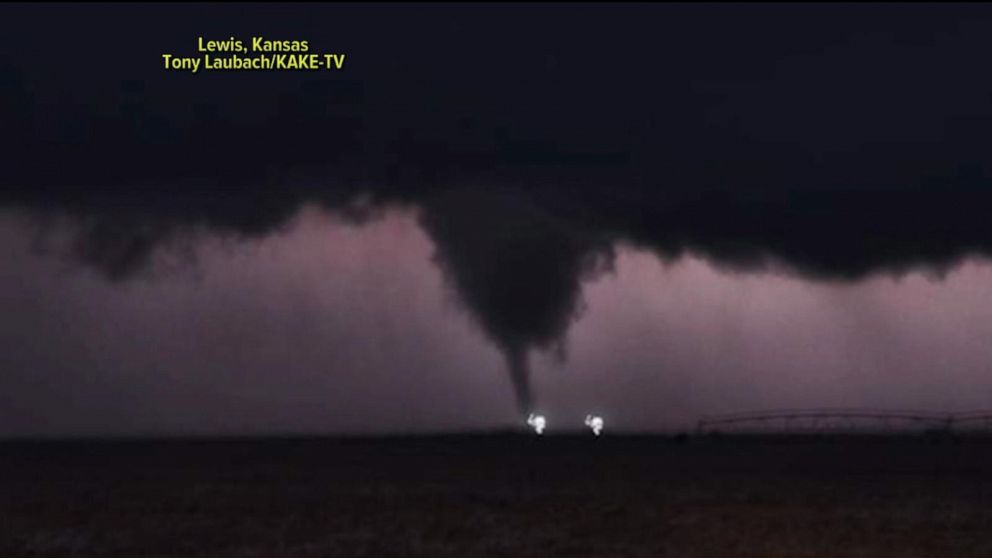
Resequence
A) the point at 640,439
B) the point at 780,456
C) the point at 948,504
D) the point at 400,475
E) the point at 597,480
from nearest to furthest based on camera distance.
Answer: the point at 948,504, the point at 597,480, the point at 400,475, the point at 780,456, the point at 640,439

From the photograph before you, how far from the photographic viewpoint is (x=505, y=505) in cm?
4281

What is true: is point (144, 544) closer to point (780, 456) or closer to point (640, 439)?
point (780, 456)

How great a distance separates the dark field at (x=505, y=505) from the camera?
112 feet

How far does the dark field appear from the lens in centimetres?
3409

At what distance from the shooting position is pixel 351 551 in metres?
33.6

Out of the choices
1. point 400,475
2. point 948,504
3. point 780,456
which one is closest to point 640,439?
point 780,456

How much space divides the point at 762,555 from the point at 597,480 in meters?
22.2

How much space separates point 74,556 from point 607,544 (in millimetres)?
11368

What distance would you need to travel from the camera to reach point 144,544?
3512 centimetres

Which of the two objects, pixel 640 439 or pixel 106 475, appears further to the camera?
pixel 640 439

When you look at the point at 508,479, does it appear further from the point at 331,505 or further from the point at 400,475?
the point at 331,505

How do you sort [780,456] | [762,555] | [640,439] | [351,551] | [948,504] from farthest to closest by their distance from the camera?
[640,439], [780,456], [948,504], [351,551], [762,555]

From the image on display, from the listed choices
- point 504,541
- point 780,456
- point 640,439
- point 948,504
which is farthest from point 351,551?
point 640,439

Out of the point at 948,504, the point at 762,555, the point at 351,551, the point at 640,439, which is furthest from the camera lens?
the point at 640,439
